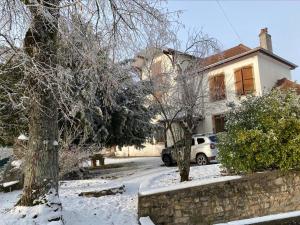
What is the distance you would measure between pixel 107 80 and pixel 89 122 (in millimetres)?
7256

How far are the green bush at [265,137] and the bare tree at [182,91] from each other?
181 cm

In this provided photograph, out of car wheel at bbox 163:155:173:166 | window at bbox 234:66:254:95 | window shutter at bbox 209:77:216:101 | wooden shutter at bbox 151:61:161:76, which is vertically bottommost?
car wheel at bbox 163:155:173:166

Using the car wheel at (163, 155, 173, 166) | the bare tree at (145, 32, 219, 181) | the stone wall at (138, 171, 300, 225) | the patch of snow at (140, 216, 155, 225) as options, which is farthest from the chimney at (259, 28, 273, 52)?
the patch of snow at (140, 216, 155, 225)

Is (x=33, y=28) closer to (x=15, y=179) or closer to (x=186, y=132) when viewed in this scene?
(x=186, y=132)

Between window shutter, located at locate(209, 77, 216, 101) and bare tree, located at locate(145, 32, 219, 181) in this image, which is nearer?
bare tree, located at locate(145, 32, 219, 181)

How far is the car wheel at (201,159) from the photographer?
18.1m

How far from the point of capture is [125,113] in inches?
652

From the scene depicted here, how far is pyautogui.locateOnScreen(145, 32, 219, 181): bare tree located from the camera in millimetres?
11508

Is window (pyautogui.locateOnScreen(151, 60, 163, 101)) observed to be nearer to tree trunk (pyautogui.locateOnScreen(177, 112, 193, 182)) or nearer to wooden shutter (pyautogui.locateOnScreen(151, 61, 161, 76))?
wooden shutter (pyautogui.locateOnScreen(151, 61, 161, 76))

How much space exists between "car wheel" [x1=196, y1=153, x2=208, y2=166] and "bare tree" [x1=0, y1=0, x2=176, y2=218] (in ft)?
38.4

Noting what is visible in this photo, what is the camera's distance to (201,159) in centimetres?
1830

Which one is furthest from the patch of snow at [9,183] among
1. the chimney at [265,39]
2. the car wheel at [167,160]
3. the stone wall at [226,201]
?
the chimney at [265,39]

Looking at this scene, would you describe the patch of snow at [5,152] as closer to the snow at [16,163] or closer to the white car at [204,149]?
the snow at [16,163]

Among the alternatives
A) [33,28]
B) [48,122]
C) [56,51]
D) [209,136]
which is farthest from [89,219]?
[209,136]
